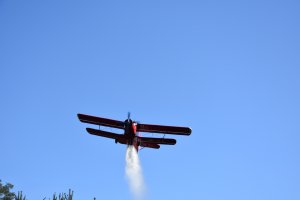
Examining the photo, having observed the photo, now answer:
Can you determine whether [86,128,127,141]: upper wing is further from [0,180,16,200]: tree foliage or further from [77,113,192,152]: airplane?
[0,180,16,200]: tree foliage

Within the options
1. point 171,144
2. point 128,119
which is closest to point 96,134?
point 128,119

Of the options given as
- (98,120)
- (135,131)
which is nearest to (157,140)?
(135,131)

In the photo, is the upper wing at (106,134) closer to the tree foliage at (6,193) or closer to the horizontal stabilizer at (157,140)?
the horizontal stabilizer at (157,140)

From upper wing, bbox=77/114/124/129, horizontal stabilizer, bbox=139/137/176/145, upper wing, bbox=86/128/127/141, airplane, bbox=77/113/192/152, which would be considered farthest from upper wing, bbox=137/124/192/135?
upper wing, bbox=77/114/124/129

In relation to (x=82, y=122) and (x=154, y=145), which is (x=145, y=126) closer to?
(x=154, y=145)

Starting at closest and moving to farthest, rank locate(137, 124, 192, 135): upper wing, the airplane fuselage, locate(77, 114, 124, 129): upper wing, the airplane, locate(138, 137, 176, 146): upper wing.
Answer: the airplane fuselage < the airplane < locate(77, 114, 124, 129): upper wing < locate(137, 124, 192, 135): upper wing < locate(138, 137, 176, 146): upper wing

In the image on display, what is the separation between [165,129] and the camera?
125ft

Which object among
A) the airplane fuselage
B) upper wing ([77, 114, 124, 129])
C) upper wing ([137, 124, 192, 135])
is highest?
upper wing ([77, 114, 124, 129])

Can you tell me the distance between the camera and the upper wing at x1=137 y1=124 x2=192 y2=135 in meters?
37.7

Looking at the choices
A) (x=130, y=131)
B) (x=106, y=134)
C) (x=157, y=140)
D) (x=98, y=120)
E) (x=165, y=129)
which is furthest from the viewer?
(x=157, y=140)

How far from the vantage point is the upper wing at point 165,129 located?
1484 inches

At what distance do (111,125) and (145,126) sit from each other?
302 cm

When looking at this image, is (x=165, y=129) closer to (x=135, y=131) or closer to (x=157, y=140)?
(x=157, y=140)

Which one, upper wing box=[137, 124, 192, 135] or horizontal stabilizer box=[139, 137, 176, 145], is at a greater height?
upper wing box=[137, 124, 192, 135]
